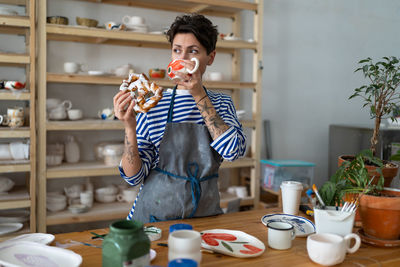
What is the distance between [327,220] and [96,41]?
2.45 m

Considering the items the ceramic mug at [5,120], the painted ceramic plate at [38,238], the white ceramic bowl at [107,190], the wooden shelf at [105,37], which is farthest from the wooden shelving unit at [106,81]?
the painted ceramic plate at [38,238]

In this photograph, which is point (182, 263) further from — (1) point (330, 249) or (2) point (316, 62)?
(2) point (316, 62)

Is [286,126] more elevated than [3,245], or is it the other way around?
[286,126]

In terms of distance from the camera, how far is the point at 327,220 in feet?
3.63

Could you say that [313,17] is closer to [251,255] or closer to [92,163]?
[92,163]

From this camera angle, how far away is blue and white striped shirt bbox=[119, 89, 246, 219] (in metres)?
1.48

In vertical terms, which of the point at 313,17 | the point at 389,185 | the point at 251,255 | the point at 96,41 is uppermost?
the point at 313,17

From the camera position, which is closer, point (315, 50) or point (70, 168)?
point (70, 168)

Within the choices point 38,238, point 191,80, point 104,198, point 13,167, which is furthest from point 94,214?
point 191,80

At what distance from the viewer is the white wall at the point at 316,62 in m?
3.83

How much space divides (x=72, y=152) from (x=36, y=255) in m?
2.01

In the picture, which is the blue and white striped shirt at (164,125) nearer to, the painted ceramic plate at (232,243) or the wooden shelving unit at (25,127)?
the painted ceramic plate at (232,243)

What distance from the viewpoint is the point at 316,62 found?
13.4 feet

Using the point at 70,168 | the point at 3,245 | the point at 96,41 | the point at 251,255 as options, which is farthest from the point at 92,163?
the point at 251,255
